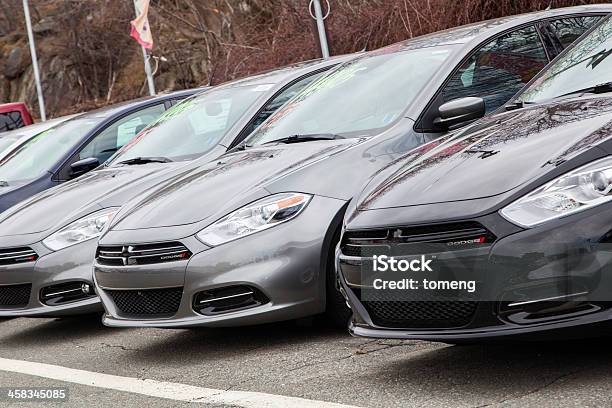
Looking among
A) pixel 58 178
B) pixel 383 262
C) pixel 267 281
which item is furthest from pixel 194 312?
pixel 58 178

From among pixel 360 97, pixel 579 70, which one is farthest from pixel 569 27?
pixel 579 70

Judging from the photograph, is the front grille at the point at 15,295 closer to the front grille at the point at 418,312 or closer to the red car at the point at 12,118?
the front grille at the point at 418,312

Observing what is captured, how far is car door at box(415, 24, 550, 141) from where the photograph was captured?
20.3 feet

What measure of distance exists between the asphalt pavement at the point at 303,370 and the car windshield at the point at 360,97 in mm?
1192

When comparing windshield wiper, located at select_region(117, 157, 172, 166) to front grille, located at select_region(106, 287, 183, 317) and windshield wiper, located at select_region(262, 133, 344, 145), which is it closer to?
windshield wiper, located at select_region(262, 133, 344, 145)

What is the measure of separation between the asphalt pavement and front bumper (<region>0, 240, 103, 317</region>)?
24cm

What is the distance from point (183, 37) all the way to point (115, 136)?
81.2ft

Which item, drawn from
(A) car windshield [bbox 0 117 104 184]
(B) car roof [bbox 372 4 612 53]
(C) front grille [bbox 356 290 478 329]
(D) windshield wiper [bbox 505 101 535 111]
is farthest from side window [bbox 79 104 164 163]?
(C) front grille [bbox 356 290 478 329]

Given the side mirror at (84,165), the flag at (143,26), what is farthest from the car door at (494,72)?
the flag at (143,26)

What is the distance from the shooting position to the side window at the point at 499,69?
6.38 meters

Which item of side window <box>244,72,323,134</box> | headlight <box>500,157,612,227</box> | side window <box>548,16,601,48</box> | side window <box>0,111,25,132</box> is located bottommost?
side window <box>0,111,25,132</box>

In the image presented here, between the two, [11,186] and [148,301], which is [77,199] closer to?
[148,301]

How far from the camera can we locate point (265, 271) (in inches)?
222

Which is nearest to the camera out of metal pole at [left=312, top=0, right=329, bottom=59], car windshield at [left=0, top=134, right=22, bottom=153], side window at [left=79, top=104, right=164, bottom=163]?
side window at [left=79, top=104, right=164, bottom=163]
